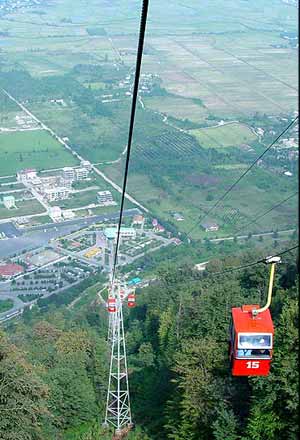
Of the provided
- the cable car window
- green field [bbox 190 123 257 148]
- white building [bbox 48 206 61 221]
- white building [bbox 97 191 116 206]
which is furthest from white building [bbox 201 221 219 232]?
the cable car window

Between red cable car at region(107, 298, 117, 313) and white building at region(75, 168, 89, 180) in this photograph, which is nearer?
red cable car at region(107, 298, 117, 313)

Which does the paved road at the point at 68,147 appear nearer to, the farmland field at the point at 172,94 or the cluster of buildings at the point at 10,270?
the farmland field at the point at 172,94

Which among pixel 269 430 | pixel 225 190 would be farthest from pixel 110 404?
pixel 225 190

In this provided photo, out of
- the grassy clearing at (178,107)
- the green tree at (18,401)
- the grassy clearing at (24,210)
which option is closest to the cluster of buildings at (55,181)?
the grassy clearing at (24,210)

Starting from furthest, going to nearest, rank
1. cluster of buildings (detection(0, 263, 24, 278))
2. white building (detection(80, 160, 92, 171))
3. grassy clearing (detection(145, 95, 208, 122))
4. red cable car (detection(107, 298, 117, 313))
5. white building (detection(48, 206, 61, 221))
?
grassy clearing (detection(145, 95, 208, 122)) < white building (detection(80, 160, 92, 171)) < white building (detection(48, 206, 61, 221)) < cluster of buildings (detection(0, 263, 24, 278)) < red cable car (detection(107, 298, 117, 313))

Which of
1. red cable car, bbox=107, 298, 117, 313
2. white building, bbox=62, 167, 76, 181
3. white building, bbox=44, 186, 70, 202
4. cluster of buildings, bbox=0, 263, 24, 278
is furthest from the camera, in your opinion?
white building, bbox=62, 167, 76, 181

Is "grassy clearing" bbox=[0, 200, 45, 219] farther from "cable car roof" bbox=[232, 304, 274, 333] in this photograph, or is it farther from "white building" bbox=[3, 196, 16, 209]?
"cable car roof" bbox=[232, 304, 274, 333]
